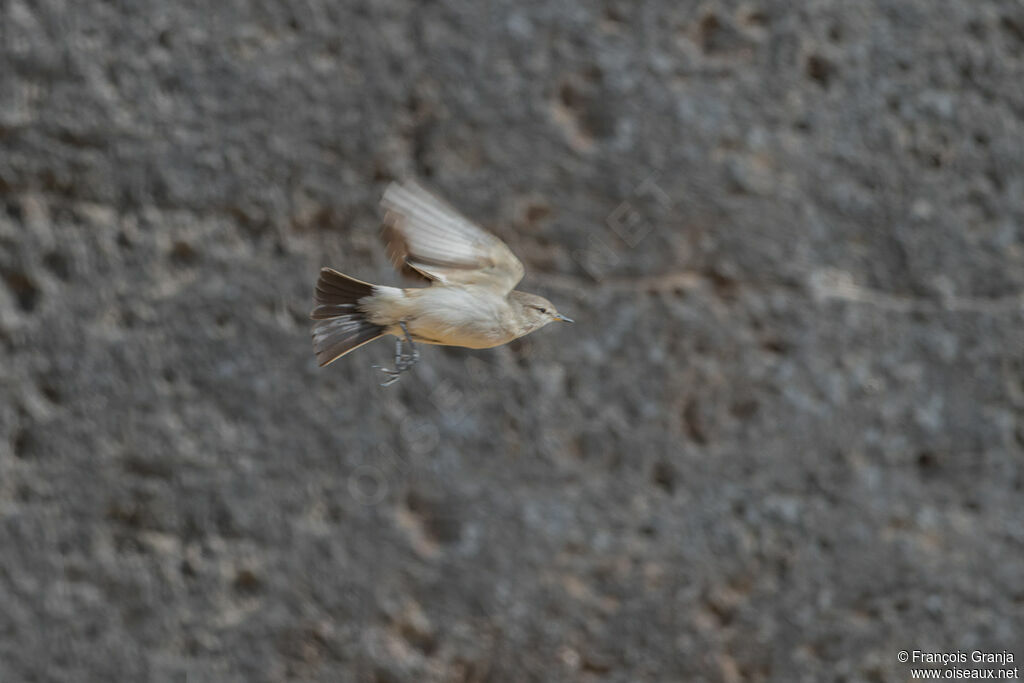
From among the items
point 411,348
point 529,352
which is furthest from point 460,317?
point 529,352

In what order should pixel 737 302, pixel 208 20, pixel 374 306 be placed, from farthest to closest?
pixel 737 302 < pixel 208 20 < pixel 374 306

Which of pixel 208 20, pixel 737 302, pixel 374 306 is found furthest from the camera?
pixel 737 302

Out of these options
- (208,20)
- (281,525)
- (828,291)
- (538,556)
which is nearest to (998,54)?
(828,291)

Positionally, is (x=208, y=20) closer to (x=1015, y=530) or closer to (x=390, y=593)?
(x=390, y=593)

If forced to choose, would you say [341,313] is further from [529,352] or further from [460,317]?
[529,352]

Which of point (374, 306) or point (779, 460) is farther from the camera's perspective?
point (779, 460)

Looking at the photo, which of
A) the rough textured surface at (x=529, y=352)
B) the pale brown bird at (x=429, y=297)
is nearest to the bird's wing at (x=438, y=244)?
the pale brown bird at (x=429, y=297)

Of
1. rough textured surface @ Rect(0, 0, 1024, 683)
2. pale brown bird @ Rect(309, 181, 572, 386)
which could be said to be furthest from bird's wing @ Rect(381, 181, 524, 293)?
rough textured surface @ Rect(0, 0, 1024, 683)

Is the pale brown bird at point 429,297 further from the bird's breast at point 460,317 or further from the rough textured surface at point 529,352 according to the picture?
the rough textured surface at point 529,352
